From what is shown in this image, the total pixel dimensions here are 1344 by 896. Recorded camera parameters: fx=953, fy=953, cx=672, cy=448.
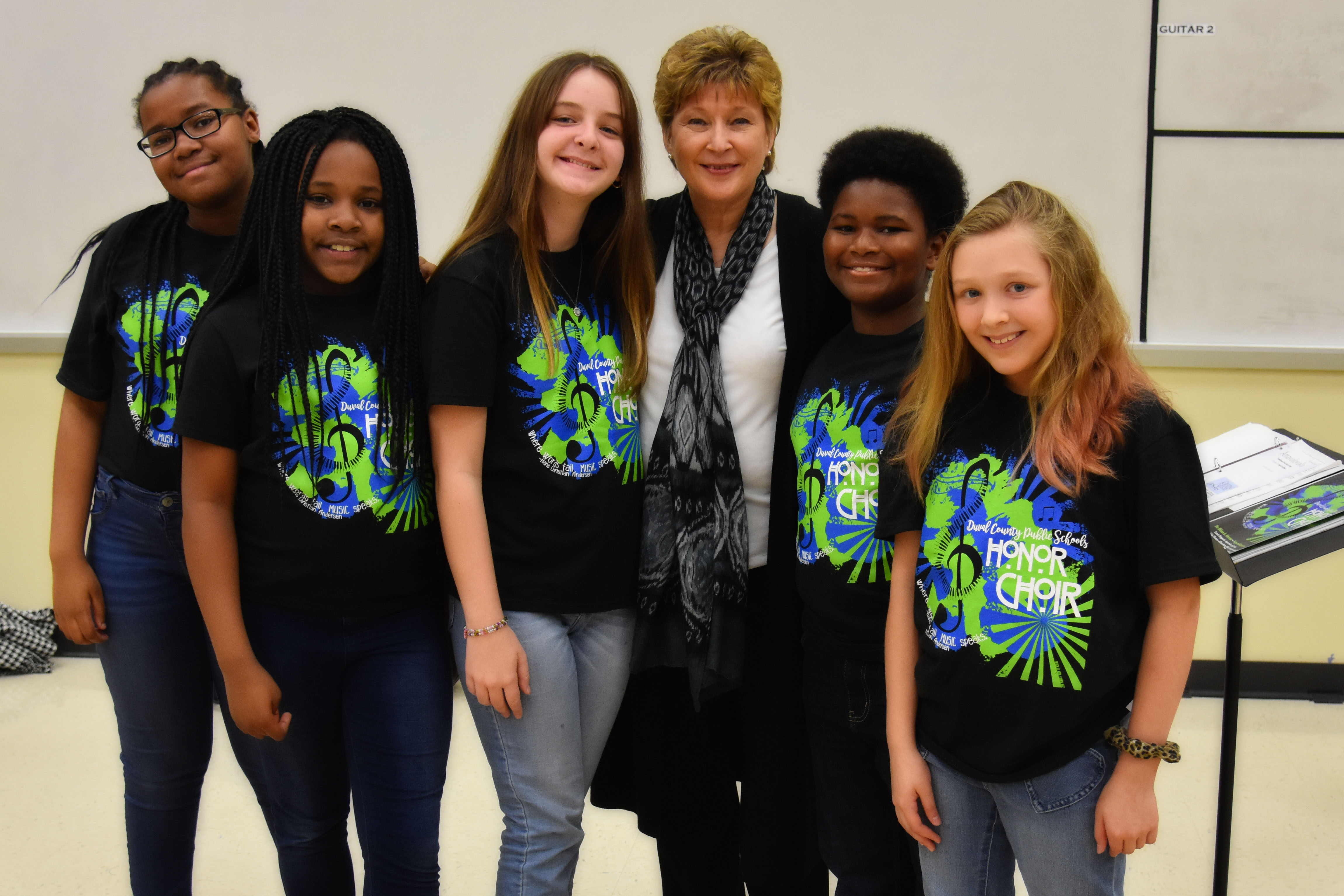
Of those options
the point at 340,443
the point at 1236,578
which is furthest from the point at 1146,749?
the point at 340,443

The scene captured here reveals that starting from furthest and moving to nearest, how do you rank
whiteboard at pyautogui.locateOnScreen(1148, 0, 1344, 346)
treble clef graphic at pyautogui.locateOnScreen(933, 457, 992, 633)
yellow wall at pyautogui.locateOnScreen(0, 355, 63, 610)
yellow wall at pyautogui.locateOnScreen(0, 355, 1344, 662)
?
yellow wall at pyautogui.locateOnScreen(0, 355, 63, 610) → yellow wall at pyautogui.locateOnScreen(0, 355, 1344, 662) → whiteboard at pyautogui.locateOnScreen(1148, 0, 1344, 346) → treble clef graphic at pyautogui.locateOnScreen(933, 457, 992, 633)

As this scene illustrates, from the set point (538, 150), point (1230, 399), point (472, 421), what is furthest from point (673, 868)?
point (1230, 399)

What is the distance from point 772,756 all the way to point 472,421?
76 centimetres

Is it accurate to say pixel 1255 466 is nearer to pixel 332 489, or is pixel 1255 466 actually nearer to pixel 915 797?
pixel 915 797

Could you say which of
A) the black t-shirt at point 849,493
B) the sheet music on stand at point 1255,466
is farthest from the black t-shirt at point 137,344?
the sheet music on stand at point 1255,466

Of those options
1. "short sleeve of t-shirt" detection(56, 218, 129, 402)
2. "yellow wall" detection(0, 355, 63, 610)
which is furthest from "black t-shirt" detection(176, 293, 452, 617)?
"yellow wall" detection(0, 355, 63, 610)

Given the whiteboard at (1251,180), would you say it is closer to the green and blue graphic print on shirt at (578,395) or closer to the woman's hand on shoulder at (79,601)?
the green and blue graphic print on shirt at (578,395)

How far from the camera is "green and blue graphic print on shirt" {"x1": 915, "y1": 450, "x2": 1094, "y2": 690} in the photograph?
3.73 ft

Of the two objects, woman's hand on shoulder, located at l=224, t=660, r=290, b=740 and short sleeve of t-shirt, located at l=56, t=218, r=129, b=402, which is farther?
short sleeve of t-shirt, located at l=56, t=218, r=129, b=402

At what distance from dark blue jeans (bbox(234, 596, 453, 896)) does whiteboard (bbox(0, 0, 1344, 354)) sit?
1894 millimetres

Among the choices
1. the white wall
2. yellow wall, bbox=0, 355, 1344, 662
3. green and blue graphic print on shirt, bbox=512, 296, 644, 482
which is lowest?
yellow wall, bbox=0, 355, 1344, 662

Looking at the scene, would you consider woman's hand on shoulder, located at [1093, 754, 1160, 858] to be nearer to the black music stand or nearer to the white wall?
the black music stand

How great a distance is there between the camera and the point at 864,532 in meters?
1.40

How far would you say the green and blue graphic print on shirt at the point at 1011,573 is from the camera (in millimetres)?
1137
